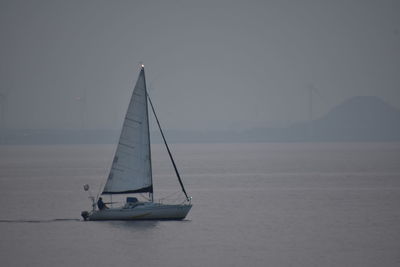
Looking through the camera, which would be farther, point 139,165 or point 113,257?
point 139,165

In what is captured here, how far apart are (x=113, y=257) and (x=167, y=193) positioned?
4734cm

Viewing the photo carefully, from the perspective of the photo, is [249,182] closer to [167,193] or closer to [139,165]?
[167,193]

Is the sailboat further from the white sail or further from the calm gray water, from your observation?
the calm gray water

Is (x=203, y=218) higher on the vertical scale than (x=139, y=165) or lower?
lower

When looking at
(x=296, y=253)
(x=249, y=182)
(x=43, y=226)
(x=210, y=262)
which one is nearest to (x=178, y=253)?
(x=210, y=262)

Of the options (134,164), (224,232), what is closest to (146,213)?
(134,164)

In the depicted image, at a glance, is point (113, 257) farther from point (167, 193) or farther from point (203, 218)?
point (167, 193)

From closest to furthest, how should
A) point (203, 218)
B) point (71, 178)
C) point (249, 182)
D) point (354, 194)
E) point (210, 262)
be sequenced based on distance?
point (210, 262) < point (203, 218) < point (354, 194) < point (249, 182) < point (71, 178)

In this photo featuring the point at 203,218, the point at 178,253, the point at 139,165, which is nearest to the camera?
the point at 178,253

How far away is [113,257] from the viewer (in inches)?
2008

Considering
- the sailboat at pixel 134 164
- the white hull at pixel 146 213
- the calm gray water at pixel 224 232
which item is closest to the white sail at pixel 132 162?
the sailboat at pixel 134 164

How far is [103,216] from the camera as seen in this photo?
64.5 m

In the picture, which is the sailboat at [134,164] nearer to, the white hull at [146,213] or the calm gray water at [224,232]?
the white hull at [146,213]

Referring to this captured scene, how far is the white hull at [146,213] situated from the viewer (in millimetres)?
62875
